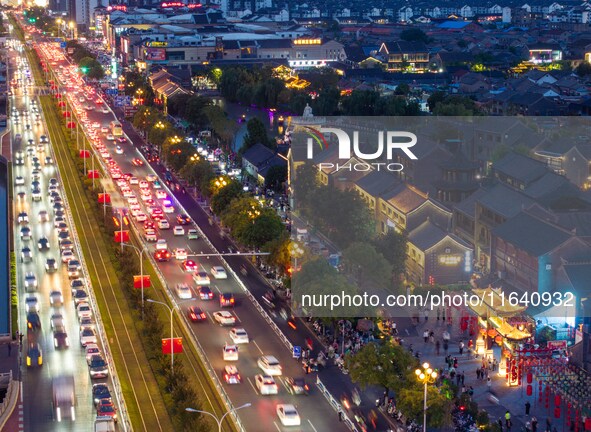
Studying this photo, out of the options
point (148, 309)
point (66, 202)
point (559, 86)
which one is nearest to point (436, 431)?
point (148, 309)

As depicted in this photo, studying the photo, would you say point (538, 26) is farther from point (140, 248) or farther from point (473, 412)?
point (473, 412)

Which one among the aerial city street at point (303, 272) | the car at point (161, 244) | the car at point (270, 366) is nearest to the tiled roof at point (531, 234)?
the aerial city street at point (303, 272)

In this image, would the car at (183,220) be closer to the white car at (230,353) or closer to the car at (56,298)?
the car at (56,298)

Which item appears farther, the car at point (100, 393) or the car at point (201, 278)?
the car at point (201, 278)

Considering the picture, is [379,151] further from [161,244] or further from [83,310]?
[83,310]

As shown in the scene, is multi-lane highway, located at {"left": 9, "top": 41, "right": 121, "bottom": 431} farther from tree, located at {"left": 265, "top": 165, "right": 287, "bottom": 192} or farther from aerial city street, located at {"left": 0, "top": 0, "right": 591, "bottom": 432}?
tree, located at {"left": 265, "top": 165, "right": 287, "bottom": 192}

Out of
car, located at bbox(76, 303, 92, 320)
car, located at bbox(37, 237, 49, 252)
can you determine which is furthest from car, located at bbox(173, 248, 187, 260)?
car, located at bbox(76, 303, 92, 320)
